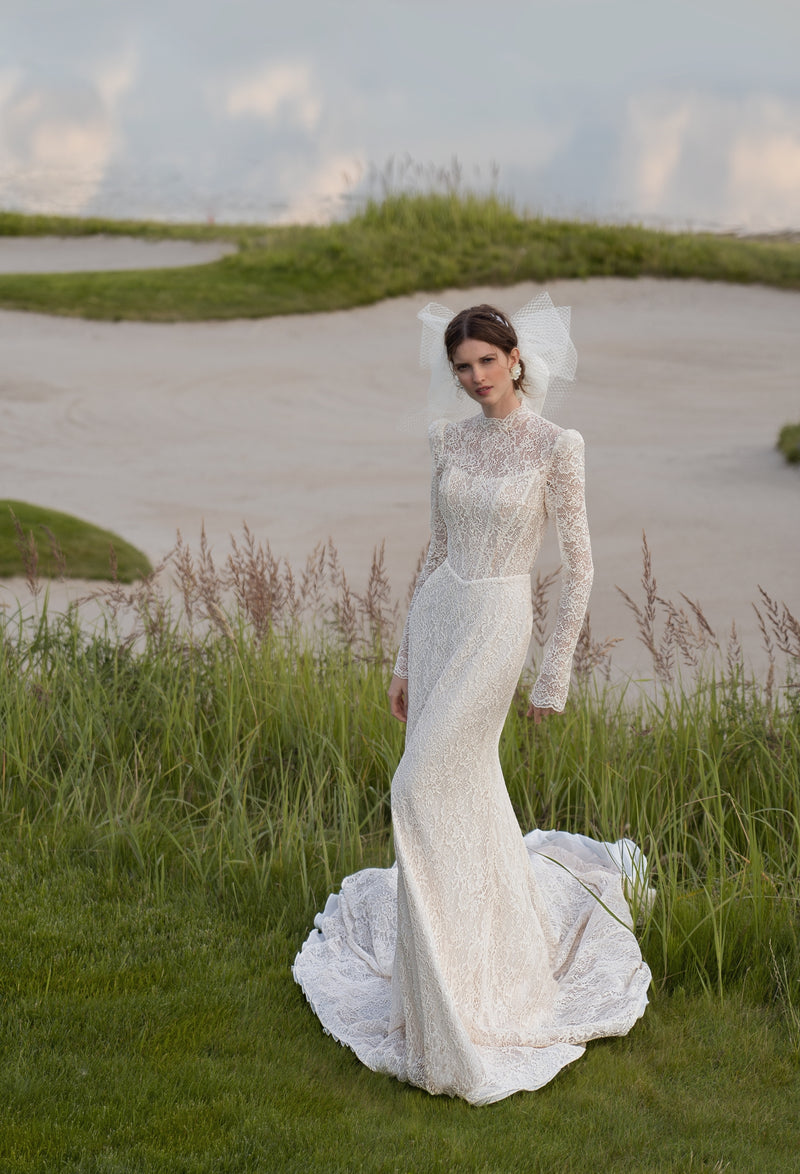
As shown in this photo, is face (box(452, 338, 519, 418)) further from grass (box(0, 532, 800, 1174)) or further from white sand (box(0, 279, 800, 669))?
white sand (box(0, 279, 800, 669))

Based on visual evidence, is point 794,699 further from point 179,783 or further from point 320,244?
point 320,244

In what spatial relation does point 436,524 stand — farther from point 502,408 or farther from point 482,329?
point 482,329

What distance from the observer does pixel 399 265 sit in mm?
15180

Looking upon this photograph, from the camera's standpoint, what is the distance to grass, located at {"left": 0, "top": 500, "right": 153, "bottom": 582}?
778 centimetres

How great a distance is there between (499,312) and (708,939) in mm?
1870

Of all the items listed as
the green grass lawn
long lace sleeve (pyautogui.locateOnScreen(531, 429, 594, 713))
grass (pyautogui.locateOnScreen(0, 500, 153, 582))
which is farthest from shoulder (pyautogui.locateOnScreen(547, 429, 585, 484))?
grass (pyautogui.locateOnScreen(0, 500, 153, 582))

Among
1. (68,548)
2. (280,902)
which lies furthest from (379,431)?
(280,902)

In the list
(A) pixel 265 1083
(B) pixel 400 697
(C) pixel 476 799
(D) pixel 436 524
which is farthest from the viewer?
(B) pixel 400 697

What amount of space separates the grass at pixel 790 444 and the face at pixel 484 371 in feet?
28.3

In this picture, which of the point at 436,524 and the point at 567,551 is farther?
the point at 436,524

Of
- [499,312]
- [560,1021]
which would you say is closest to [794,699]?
[560,1021]

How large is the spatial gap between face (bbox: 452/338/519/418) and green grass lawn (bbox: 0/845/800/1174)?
170 centimetres

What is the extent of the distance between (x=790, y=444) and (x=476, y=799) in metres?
8.92

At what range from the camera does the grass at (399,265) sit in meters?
14.7
